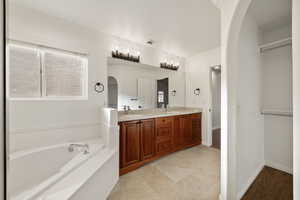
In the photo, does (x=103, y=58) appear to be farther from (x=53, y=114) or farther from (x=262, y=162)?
(x=262, y=162)

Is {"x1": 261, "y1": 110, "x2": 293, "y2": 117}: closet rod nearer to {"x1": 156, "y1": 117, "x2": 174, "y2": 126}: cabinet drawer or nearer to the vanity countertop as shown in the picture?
the vanity countertop

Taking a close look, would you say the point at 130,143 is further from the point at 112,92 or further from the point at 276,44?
the point at 276,44

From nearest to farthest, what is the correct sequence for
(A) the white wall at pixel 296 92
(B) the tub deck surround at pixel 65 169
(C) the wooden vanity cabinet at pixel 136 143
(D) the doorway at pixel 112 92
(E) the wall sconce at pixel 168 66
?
1. (A) the white wall at pixel 296 92
2. (B) the tub deck surround at pixel 65 169
3. (C) the wooden vanity cabinet at pixel 136 143
4. (D) the doorway at pixel 112 92
5. (E) the wall sconce at pixel 168 66

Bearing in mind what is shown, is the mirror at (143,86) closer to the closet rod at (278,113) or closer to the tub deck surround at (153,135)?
the tub deck surround at (153,135)

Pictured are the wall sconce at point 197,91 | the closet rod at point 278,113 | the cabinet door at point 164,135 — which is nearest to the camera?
the closet rod at point 278,113

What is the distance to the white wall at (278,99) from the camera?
200cm

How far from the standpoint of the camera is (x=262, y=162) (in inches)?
85.7

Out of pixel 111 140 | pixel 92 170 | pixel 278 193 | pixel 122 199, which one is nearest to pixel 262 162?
pixel 278 193

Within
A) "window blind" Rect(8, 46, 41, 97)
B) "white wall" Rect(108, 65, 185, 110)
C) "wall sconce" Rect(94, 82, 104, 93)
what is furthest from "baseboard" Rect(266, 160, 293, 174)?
"window blind" Rect(8, 46, 41, 97)

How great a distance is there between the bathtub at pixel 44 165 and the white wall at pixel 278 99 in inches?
106

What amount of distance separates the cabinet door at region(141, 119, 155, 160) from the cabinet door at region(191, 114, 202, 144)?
48.5 inches

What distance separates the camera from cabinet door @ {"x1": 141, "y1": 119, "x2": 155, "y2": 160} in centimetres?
227

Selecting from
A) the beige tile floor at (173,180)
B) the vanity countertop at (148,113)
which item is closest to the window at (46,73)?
the vanity countertop at (148,113)

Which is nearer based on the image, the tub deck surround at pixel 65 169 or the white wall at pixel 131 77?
the tub deck surround at pixel 65 169
